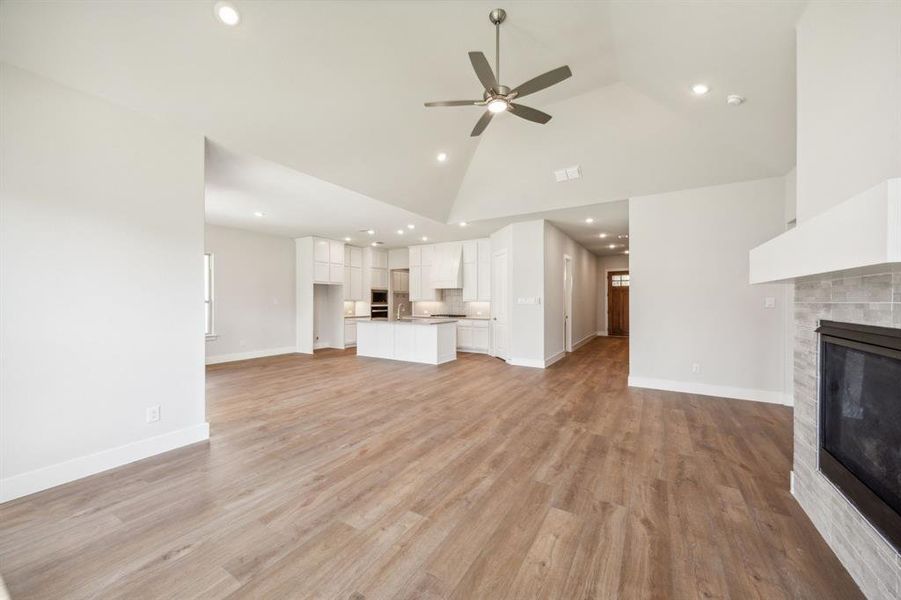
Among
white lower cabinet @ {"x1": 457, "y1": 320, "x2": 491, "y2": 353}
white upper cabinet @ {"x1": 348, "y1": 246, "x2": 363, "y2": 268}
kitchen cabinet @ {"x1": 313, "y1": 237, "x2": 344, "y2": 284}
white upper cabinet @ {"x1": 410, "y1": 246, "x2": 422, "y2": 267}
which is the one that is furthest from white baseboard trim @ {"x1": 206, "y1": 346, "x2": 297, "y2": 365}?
white lower cabinet @ {"x1": 457, "y1": 320, "x2": 491, "y2": 353}

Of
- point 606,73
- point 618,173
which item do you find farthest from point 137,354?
point 618,173

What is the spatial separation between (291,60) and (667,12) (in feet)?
9.87

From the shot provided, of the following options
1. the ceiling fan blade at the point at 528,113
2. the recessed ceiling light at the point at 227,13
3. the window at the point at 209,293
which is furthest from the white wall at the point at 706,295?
the window at the point at 209,293

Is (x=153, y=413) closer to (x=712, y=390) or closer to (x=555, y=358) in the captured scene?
(x=555, y=358)

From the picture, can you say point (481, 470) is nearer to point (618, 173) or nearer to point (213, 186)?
point (618, 173)

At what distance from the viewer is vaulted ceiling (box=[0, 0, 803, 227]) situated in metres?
2.35

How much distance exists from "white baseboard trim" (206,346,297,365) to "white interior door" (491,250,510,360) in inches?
196

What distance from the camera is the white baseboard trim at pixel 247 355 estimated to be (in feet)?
22.4

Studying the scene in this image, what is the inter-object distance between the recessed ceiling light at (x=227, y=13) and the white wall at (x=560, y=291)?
17.0 ft

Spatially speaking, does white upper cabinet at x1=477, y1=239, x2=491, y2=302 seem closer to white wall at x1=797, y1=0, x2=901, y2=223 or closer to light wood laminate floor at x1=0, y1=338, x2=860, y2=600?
light wood laminate floor at x1=0, y1=338, x2=860, y2=600

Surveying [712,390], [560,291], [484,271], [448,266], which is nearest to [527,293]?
[560,291]

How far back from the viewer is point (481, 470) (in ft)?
8.39

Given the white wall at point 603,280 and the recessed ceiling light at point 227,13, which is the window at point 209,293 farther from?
the white wall at point 603,280

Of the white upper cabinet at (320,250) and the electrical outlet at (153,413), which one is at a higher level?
the white upper cabinet at (320,250)
